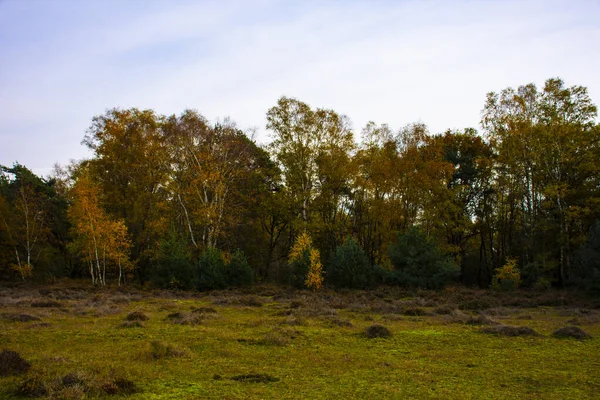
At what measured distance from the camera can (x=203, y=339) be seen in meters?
13.1

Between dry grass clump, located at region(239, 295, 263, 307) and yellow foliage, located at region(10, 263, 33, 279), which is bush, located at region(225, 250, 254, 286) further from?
yellow foliage, located at region(10, 263, 33, 279)

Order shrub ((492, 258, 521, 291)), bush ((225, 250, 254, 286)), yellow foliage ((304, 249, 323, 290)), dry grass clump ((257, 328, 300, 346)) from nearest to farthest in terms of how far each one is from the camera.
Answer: dry grass clump ((257, 328, 300, 346)) → yellow foliage ((304, 249, 323, 290)) → shrub ((492, 258, 521, 291)) → bush ((225, 250, 254, 286))

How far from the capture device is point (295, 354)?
1139 centimetres

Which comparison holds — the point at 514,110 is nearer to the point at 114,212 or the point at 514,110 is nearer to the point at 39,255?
the point at 114,212

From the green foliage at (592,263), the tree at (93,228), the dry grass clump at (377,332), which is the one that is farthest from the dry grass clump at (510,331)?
the tree at (93,228)

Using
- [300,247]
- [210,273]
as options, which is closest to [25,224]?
[210,273]

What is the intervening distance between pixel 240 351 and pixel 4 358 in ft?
16.3

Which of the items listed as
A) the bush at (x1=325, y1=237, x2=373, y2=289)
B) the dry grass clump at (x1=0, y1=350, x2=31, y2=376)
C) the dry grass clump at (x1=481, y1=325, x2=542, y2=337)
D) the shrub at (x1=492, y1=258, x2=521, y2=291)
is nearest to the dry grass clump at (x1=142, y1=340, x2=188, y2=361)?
the dry grass clump at (x1=0, y1=350, x2=31, y2=376)

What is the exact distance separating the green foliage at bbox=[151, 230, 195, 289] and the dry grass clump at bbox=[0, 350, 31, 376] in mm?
22547

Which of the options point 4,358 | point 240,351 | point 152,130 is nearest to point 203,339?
point 240,351

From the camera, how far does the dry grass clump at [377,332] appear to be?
1388 centimetres

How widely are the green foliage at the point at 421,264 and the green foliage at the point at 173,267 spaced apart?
1410 centimetres

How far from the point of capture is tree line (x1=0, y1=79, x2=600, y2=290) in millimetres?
32031

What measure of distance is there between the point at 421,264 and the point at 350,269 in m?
4.62
